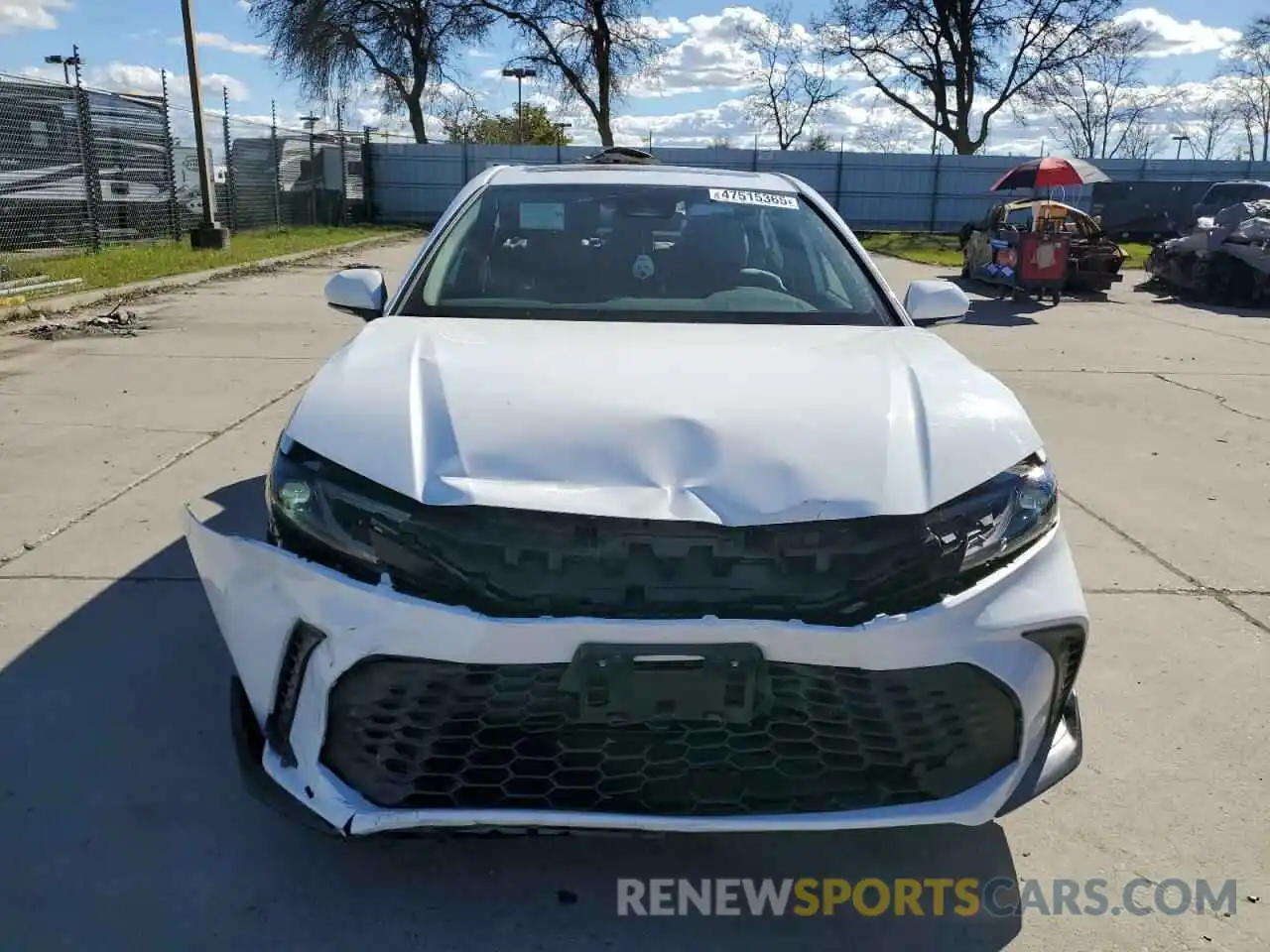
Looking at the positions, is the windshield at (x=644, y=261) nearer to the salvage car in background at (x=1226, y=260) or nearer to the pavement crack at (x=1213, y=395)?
the pavement crack at (x=1213, y=395)

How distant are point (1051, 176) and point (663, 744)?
17512mm

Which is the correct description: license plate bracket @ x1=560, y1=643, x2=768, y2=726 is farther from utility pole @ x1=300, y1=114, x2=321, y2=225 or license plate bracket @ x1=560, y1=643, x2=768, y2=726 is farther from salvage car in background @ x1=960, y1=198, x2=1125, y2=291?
utility pole @ x1=300, y1=114, x2=321, y2=225

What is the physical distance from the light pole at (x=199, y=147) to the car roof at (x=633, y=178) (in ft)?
43.1

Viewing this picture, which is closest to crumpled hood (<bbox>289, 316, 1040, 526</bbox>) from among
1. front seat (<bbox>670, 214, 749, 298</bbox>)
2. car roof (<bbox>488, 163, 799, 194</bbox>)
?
front seat (<bbox>670, 214, 749, 298</bbox>)

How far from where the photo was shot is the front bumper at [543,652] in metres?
1.95

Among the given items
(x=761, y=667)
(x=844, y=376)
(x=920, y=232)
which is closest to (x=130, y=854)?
Result: (x=761, y=667)

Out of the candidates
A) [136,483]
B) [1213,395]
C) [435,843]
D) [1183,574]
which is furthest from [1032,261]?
[435,843]

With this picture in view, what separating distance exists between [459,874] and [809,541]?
3.71 feet

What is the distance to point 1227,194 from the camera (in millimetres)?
23641

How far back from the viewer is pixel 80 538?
427 cm

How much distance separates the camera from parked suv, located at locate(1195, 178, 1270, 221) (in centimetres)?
2297

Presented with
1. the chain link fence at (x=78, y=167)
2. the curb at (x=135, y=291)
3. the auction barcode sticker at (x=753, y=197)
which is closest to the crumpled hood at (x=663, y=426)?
the auction barcode sticker at (x=753, y=197)

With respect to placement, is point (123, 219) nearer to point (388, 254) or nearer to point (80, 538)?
point (388, 254)

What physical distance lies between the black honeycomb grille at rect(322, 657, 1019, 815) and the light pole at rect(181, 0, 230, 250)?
50.9 feet
